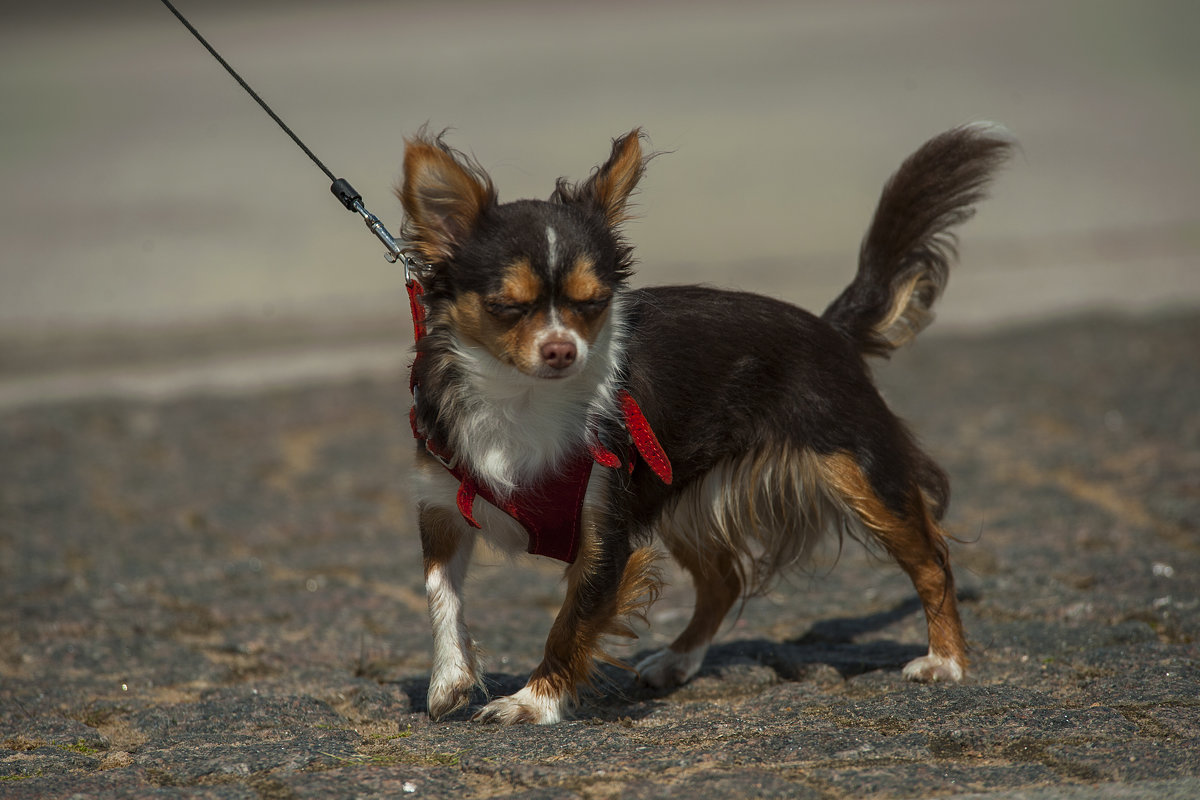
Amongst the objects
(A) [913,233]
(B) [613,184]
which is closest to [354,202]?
(B) [613,184]

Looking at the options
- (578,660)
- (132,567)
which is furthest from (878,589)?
(132,567)

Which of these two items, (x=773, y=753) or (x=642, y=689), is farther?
(x=642, y=689)

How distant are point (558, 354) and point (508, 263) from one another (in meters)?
0.34

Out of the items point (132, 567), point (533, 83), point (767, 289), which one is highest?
point (533, 83)

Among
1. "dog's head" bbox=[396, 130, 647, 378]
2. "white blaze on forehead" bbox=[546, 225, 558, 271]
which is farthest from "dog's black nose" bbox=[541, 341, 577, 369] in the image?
"white blaze on forehead" bbox=[546, 225, 558, 271]

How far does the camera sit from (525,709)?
4449 mm

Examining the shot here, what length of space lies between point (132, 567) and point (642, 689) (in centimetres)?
298

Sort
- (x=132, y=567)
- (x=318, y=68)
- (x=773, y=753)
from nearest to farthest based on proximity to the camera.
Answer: (x=773, y=753) < (x=132, y=567) < (x=318, y=68)

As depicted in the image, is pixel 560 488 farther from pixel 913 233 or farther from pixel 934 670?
pixel 913 233

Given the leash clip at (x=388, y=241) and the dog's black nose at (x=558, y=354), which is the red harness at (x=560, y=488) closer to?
the leash clip at (x=388, y=241)

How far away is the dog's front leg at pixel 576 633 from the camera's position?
14.6ft

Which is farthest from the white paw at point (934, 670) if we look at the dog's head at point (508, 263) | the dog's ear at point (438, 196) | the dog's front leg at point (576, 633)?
the dog's ear at point (438, 196)

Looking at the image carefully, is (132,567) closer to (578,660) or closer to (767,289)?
(578,660)

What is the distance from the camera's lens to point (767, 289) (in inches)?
503
